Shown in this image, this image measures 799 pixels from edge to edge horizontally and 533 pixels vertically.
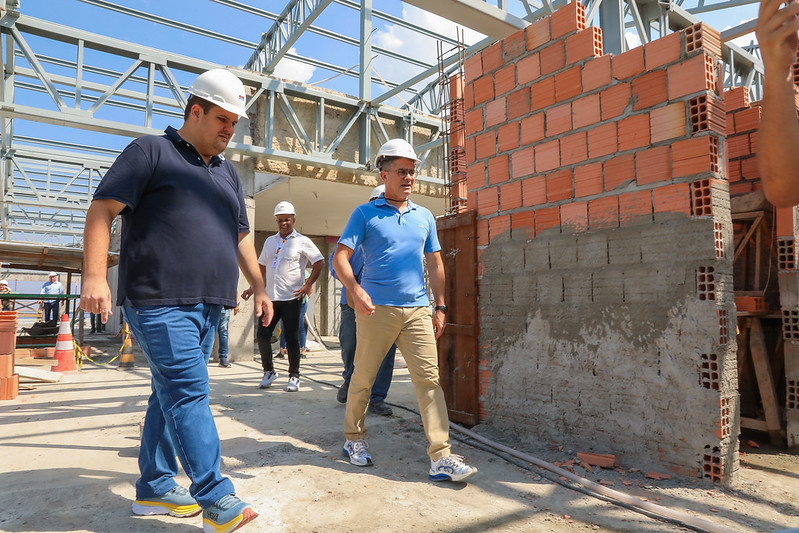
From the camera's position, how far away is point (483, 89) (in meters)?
4.07

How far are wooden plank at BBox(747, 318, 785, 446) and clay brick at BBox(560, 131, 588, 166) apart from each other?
1.72 metres

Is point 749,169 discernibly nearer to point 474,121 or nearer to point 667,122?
point 667,122

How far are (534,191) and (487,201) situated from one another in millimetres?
447

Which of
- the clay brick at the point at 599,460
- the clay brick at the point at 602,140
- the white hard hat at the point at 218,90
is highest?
the clay brick at the point at 602,140

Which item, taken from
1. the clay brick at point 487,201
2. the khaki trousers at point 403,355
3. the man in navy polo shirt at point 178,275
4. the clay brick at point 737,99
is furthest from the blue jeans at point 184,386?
the clay brick at point 737,99

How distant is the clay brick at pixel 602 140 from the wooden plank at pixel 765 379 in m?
1.67

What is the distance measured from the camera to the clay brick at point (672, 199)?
276 cm

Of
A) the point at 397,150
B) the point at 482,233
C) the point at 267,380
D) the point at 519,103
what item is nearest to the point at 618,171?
the point at 519,103

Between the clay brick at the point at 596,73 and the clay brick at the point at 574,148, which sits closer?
the clay brick at the point at 596,73

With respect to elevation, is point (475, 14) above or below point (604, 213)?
above

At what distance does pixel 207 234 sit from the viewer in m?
2.23

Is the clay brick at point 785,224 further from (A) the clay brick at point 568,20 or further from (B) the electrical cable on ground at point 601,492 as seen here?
(B) the electrical cable on ground at point 601,492

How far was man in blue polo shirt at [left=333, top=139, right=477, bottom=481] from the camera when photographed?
9.64ft

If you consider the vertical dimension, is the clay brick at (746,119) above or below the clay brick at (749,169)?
above
